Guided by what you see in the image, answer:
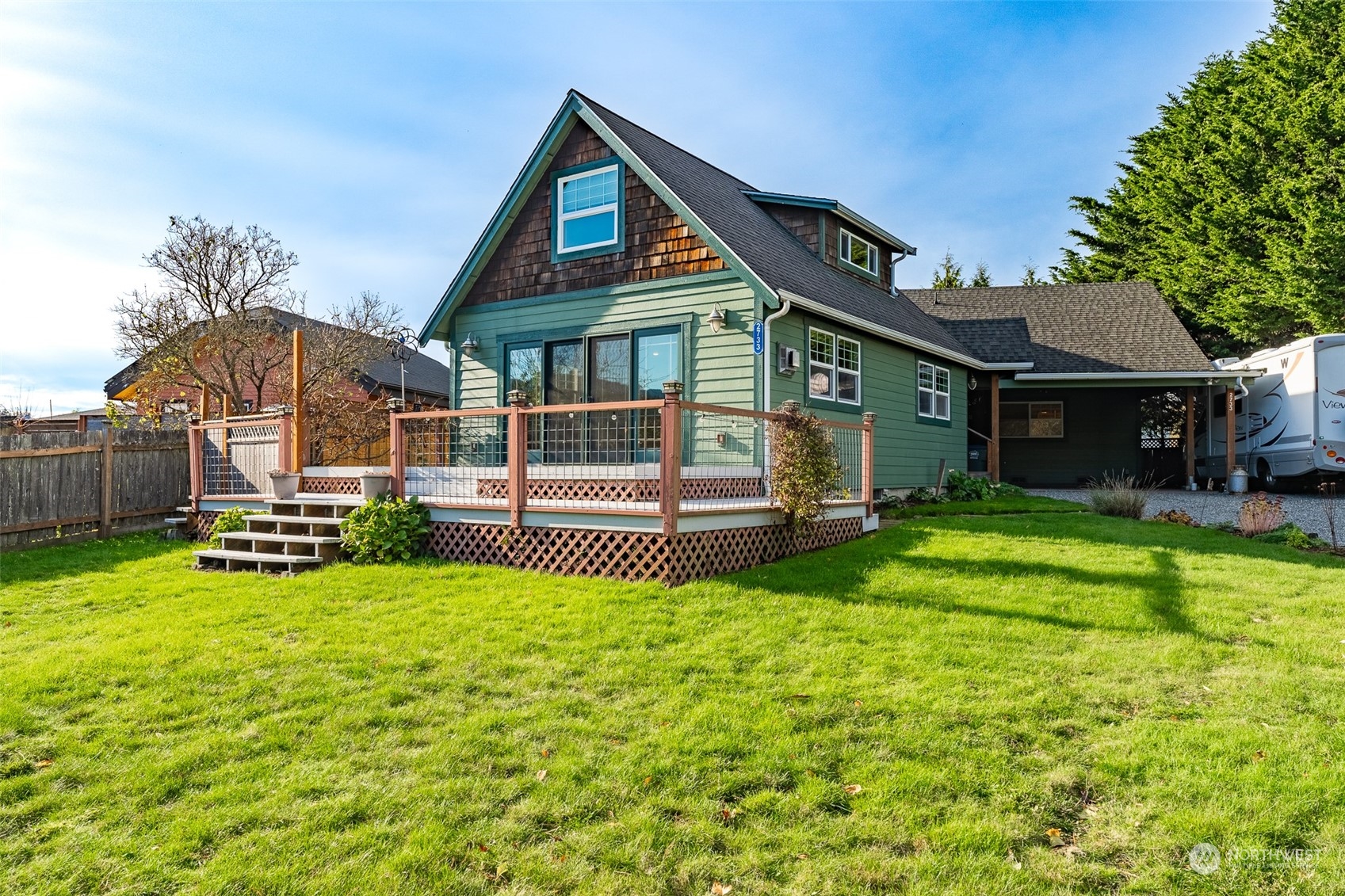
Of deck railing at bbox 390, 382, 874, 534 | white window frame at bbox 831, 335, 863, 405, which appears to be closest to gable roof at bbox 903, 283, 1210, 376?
white window frame at bbox 831, 335, 863, 405

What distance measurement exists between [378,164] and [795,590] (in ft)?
37.7

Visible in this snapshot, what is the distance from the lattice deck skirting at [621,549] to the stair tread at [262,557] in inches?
48.6

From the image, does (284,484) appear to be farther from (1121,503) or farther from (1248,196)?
(1248,196)

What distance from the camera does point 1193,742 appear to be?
364cm

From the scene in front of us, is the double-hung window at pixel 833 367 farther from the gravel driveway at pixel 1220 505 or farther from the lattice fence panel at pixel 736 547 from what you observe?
the gravel driveway at pixel 1220 505

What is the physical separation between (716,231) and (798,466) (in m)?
3.93

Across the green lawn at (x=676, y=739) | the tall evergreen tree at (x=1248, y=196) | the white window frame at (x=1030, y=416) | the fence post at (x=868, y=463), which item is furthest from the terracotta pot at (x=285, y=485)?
the tall evergreen tree at (x=1248, y=196)

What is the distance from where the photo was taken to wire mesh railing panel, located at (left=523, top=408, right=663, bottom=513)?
746cm

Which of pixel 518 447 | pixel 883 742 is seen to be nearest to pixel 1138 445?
pixel 518 447

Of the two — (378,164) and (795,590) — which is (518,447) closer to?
(795,590)

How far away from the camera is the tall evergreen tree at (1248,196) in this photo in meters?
21.4

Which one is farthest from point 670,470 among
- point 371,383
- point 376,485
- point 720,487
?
point 371,383

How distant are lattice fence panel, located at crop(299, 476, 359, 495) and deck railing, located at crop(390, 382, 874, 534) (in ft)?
4.40

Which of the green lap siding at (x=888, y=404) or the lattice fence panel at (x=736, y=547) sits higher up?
the green lap siding at (x=888, y=404)
